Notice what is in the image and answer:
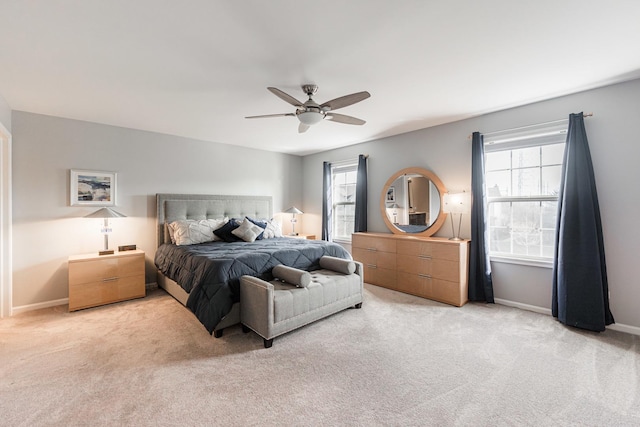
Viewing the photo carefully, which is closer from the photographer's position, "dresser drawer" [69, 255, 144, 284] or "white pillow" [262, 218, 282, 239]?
"dresser drawer" [69, 255, 144, 284]

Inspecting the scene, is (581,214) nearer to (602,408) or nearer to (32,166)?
(602,408)

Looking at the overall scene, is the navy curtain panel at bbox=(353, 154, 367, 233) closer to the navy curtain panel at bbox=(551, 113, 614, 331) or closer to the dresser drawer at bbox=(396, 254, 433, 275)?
the dresser drawer at bbox=(396, 254, 433, 275)

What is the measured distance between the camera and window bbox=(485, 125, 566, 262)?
10.9 feet

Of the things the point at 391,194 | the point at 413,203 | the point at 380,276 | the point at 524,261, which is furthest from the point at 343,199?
the point at 524,261

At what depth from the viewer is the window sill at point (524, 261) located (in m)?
3.29

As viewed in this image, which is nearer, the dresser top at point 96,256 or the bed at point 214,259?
the bed at point 214,259

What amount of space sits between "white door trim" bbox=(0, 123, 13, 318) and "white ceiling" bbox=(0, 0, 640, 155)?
595 mm

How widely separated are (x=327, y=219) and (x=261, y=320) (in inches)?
135

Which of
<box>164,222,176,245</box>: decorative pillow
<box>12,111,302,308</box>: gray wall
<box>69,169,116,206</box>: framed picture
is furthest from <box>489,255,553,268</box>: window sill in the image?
<box>69,169,116,206</box>: framed picture

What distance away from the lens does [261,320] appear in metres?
2.57

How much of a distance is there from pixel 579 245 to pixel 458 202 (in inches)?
52.2

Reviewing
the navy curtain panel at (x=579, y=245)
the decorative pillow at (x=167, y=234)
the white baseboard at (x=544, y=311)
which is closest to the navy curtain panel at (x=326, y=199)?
the decorative pillow at (x=167, y=234)

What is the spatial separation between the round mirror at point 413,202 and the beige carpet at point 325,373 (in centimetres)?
155

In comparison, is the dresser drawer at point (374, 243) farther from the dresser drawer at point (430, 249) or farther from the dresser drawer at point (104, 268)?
the dresser drawer at point (104, 268)
